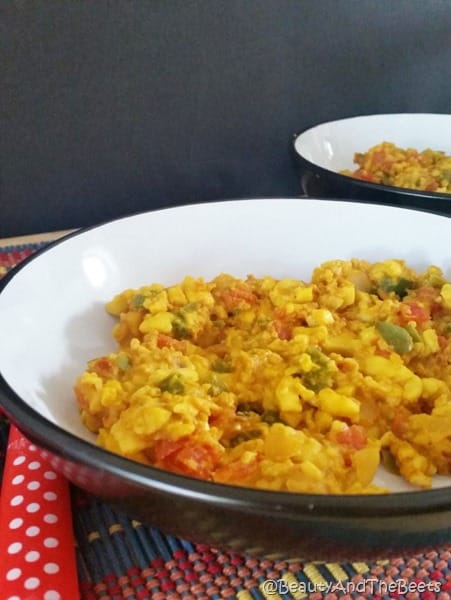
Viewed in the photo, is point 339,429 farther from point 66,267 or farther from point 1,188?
point 1,188

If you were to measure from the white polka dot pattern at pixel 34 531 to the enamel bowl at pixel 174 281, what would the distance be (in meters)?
0.07

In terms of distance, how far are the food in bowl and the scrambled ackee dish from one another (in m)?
0.40

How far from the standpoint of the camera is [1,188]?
1450mm

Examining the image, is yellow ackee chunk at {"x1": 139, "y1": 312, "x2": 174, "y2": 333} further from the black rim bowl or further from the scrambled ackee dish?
the black rim bowl

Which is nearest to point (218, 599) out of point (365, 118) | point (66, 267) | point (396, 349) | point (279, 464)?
point (279, 464)

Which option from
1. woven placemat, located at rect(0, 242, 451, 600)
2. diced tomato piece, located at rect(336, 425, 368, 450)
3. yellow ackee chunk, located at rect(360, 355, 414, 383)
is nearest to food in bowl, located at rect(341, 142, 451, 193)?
yellow ackee chunk, located at rect(360, 355, 414, 383)

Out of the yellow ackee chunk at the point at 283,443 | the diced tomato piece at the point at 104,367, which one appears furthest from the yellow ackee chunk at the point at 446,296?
the diced tomato piece at the point at 104,367

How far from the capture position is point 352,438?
0.73 m

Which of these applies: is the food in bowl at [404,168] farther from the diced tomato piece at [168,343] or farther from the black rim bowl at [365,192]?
the diced tomato piece at [168,343]

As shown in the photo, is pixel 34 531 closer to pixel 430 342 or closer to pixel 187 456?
pixel 187 456

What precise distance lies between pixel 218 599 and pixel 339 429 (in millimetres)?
208

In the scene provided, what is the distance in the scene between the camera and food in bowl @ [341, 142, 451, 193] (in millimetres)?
1388

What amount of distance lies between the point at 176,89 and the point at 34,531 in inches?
42.1

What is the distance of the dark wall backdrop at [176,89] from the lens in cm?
138
